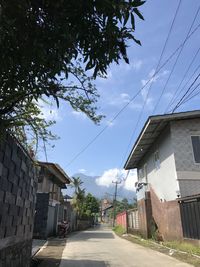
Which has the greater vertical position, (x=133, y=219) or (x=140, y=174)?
(x=140, y=174)

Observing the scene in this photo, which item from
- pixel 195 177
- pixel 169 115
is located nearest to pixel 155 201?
pixel 195 177

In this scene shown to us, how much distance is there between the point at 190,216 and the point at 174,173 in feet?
9.10

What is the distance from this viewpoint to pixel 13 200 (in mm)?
5098

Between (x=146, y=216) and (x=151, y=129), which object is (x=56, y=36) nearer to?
(x=151, y=129)

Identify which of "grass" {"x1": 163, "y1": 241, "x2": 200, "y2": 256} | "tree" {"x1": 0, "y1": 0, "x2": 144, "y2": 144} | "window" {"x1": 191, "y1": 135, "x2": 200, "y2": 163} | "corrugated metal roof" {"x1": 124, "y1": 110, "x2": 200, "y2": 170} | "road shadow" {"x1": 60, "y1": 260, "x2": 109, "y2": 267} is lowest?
"road shadow" {"x1": 60, "y1": 260, "x2": 109, "y2": 267}

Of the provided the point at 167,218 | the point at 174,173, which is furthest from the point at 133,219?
the point at 174,173

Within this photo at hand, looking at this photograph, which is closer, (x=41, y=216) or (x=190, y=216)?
(x=190, y=216)

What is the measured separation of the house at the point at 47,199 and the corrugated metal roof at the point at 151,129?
6.12 m

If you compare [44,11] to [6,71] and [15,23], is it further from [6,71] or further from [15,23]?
[6,71]

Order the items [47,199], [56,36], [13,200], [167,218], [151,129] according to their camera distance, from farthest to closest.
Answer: [47,199], [151,129], [167,218], [13,200], [56,36]

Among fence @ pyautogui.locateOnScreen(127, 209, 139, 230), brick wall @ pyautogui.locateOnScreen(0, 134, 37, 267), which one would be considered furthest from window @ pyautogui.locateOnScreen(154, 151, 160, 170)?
brick wall @ pyautogui.locateOnScreen(0, 134, 37, 267)

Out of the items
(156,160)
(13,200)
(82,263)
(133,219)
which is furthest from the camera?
(133,219)

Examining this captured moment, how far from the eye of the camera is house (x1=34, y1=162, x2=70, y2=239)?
18.8 m

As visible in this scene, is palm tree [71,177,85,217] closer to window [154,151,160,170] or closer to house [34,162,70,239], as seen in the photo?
house [34,162,70,239]
